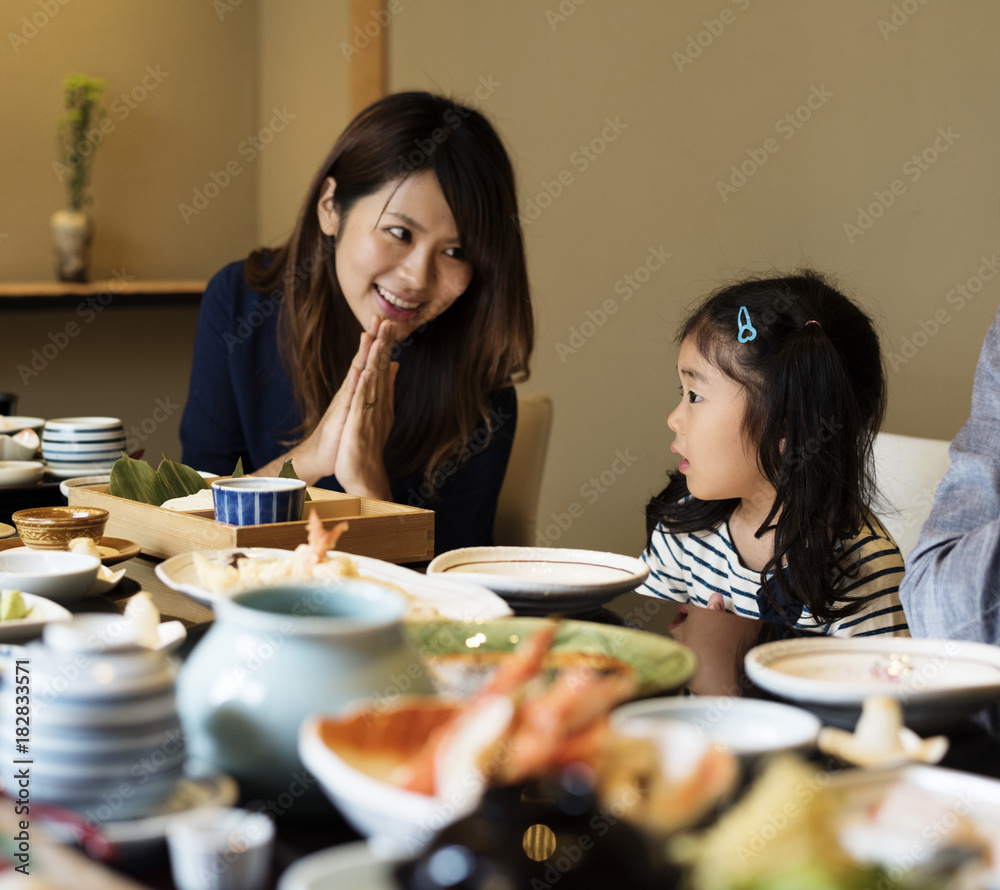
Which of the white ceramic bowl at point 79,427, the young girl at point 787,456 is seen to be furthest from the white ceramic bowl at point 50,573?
the young girl at point 787,456

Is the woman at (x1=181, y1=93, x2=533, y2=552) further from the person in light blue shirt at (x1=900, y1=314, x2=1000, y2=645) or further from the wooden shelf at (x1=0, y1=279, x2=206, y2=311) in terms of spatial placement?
the wooden shelf at (x1=0, y1=279, x2=206, y2=311)

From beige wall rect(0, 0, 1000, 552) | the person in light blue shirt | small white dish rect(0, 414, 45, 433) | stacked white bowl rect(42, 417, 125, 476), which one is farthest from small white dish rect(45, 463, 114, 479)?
beige wall rect(0, 0, 1000, 552)

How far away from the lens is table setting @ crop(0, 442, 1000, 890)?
1.36 feet

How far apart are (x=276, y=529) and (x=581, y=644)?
45cm

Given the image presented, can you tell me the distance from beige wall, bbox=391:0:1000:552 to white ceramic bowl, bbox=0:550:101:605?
2.06 metres

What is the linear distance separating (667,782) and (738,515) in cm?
134

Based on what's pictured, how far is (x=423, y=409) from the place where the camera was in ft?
6.84

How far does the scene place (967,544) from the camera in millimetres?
967

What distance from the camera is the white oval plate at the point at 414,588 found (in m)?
0.82

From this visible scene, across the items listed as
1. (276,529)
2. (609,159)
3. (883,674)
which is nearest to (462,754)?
(883,674)

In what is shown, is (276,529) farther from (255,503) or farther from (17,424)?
(17,424)

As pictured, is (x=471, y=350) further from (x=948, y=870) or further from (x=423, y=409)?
(x=948, y=870)

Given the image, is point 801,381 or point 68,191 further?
point 68,191

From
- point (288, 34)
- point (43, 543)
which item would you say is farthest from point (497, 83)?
point (43, 543)
